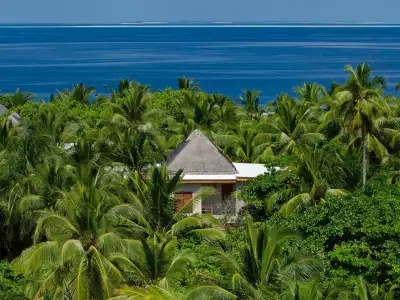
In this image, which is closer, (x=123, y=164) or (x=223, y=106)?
(x=123, y=164)

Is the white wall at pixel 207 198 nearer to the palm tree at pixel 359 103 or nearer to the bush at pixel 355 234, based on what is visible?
the palm tree at pixel 359 103

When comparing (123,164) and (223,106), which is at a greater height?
(223,106)

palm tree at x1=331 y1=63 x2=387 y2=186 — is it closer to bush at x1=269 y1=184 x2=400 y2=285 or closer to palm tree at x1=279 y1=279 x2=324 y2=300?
bush at x1=269 y1=184 x2=400 y2=285

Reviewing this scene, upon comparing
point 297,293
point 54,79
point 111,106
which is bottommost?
Answer: point 297,293

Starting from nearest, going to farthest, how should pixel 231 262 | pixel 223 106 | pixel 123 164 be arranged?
1. pixel 231 262
2. pixel 123 164
3. pixel 223 106

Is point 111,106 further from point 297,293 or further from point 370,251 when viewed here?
point 297,293

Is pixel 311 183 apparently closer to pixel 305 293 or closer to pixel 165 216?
pixel 165 216

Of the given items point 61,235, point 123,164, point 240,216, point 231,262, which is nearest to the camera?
point 231,262

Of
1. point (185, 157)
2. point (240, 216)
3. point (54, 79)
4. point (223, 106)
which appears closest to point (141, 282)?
point (240, 216)
